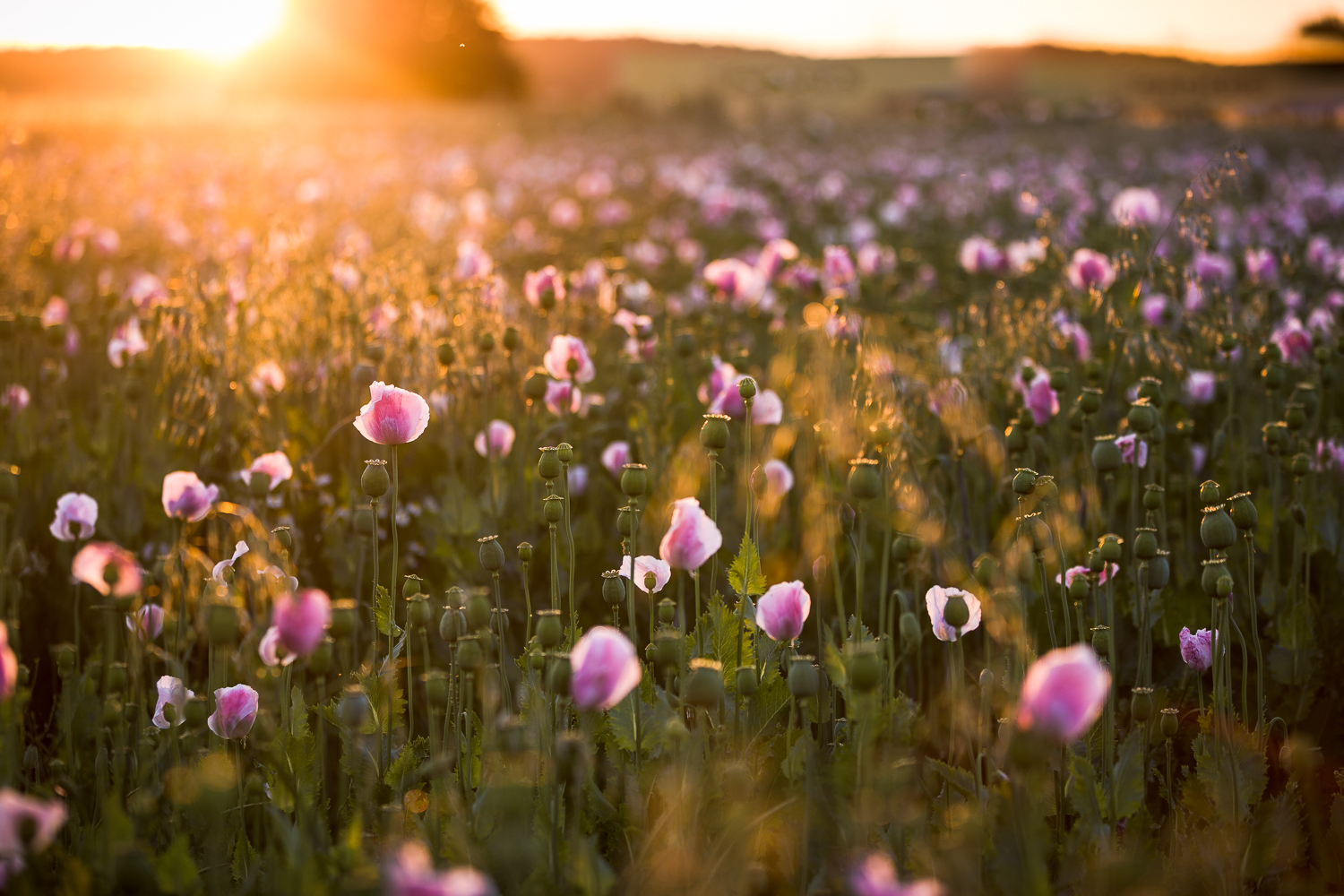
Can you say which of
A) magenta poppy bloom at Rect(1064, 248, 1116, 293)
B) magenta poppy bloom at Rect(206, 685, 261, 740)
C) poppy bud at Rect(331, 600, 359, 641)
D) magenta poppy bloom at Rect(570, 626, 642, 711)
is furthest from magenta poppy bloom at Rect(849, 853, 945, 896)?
magenta poppy bloom at Rect(1064, 248, 1116, 293)

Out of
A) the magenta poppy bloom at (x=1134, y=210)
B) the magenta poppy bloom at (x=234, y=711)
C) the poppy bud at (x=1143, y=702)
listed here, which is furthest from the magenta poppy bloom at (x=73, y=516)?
the magenta poppy bloom at (x=1134, y=210)

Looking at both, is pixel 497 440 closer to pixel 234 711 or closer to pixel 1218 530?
pixel 234 711

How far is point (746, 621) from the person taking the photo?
169 cm

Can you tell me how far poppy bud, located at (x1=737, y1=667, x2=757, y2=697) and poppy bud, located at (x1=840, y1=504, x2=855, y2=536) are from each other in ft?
1.62

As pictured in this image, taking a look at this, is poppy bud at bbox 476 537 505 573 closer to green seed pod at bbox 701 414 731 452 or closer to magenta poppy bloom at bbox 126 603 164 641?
green seed pod at bbox 701 414 731 452

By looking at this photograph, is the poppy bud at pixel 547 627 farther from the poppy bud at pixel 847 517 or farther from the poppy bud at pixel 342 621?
the poppy bud at pixel 847 517

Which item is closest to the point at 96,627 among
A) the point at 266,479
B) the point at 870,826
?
the point at 266,479

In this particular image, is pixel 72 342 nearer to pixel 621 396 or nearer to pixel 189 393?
pixel 189 393

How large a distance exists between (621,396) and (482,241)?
3.45m

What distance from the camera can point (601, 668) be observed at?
1.11 m

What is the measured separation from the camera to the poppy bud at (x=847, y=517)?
194 centimetres

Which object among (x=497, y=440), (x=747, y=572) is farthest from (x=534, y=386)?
(x=747, y=572)

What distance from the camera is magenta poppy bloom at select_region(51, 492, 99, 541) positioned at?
1.91 m

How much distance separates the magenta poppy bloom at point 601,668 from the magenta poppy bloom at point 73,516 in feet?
4.01
